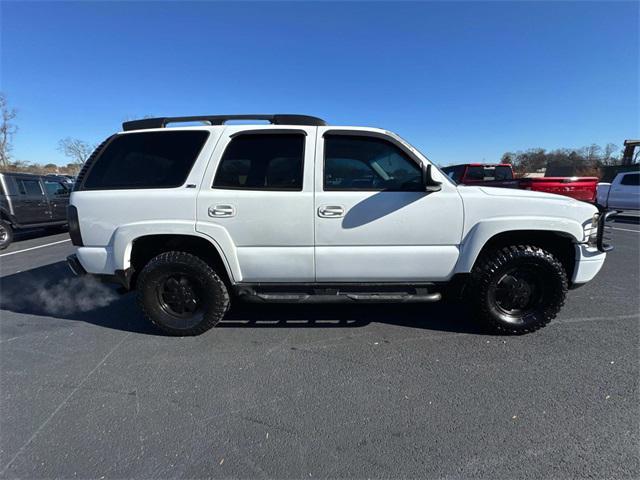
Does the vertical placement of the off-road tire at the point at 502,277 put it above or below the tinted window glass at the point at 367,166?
below

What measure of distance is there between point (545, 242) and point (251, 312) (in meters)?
3.20

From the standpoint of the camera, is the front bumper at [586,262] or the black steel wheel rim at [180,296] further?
the black steel wheel rim at [180,296]

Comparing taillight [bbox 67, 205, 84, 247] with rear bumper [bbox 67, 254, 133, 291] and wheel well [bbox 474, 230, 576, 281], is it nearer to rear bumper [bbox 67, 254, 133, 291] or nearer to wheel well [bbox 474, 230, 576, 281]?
rear bumper [bbox 67, 254, 133, 291]

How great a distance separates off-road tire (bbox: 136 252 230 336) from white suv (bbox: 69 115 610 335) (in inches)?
0.4

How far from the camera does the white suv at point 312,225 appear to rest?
2953 mm

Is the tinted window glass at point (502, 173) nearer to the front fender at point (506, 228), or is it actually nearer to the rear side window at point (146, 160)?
the front fender at point (506, 228)

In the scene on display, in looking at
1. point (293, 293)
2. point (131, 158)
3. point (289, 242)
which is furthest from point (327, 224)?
point (131, 158)

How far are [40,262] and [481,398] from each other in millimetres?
7867

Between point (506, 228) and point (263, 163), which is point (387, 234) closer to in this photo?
point (506, 228)

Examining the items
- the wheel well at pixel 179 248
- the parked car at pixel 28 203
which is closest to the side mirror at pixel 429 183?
the wheel well at pixel 179 248

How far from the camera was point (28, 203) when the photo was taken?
29.6 feet

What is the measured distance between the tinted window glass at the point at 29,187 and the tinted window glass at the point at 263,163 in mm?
9524

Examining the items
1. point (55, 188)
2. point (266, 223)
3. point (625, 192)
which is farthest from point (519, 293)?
point (55, 188)

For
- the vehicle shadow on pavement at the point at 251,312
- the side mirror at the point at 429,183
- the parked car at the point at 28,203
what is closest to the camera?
the side mirror at the point at 429,183
